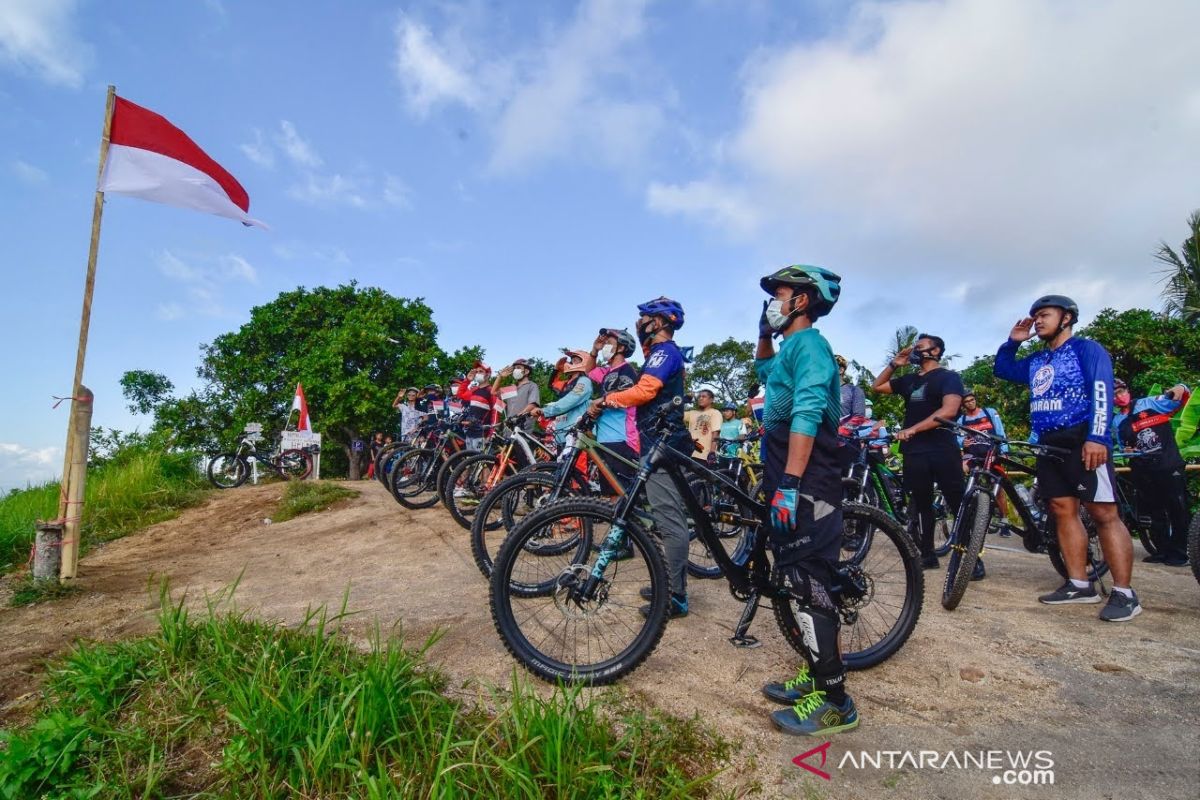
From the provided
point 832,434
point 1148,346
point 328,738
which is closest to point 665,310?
point 832,434

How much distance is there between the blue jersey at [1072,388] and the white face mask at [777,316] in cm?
249

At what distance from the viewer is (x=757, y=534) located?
305 centimetres

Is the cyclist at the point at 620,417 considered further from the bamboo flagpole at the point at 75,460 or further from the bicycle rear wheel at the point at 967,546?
the bamboo flagpole at the point at 75,460

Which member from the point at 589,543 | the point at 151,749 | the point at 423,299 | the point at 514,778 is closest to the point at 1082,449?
the point at 589,543

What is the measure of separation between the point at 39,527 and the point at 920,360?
781cm

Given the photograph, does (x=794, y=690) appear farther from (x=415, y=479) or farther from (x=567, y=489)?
(x=415, y=479)

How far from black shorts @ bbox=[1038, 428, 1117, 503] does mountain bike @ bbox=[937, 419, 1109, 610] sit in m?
0.06

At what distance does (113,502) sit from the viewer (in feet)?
28.7

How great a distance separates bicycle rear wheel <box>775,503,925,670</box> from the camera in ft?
9.34

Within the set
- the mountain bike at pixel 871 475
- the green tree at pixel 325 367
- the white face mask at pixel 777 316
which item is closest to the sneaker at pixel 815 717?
the white face mask at pixel 777 316

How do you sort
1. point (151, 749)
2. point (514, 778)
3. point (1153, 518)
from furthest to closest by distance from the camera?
point (1153, 518)
point (151, 749)
point (514, 778)

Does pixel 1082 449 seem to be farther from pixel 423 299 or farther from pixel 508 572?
pixel 423 299

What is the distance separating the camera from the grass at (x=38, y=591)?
15.3ft

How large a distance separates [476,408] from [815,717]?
7.10m
